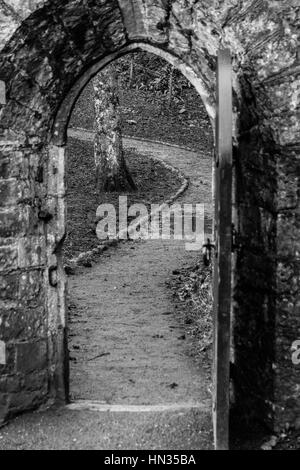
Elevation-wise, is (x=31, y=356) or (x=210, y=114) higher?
(x=210, y=114)

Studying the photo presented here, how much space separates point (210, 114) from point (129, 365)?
3.17m

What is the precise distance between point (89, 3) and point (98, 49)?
471mm

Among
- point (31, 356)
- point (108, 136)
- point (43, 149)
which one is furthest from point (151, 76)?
point (31, 356)

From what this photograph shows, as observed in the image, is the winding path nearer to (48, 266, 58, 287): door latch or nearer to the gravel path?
the gravel path

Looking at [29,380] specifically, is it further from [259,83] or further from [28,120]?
[259,83]

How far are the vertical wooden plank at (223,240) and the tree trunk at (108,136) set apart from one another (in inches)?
491

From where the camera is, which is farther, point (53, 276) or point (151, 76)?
point (151, 76)

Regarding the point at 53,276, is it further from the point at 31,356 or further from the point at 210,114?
the point at 210,114

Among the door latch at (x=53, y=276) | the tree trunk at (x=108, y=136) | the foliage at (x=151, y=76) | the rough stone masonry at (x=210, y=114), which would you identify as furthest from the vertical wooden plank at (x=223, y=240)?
the foliage at (x=151, y=76)

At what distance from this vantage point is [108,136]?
16953 millimetres

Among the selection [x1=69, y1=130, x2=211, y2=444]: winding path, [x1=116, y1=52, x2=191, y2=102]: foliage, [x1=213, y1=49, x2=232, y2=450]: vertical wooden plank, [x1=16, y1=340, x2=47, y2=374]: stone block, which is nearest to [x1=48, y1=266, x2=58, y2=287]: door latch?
[x1=16, y1=340, x2=47, y2=374]: stone block

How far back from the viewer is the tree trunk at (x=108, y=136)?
1673 centimetres

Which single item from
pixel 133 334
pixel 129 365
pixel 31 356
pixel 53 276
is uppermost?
pixel 53 276

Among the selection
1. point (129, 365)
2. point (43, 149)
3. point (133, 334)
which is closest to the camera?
point (43, 149)
